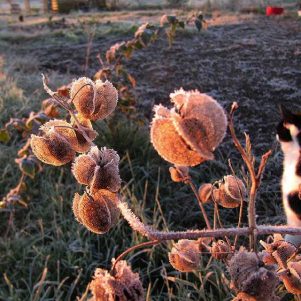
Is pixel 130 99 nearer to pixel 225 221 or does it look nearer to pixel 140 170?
pixel 140 170

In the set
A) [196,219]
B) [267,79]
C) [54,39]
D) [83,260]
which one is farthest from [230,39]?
[83,260]

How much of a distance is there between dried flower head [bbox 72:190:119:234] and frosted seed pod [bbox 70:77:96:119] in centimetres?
10

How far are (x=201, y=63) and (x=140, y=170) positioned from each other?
2.06 meters

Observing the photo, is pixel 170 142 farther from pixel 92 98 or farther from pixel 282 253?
pixel 282 253

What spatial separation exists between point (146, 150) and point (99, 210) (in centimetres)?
218

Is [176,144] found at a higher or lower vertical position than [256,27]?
higher

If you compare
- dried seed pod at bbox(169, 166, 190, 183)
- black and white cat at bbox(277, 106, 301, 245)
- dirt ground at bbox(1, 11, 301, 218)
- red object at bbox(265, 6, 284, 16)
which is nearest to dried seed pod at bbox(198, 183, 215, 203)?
dried seed pod at bbox(169, 166, 190, 183)

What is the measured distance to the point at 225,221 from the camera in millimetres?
2346

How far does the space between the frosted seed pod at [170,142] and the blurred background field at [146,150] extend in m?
1.01

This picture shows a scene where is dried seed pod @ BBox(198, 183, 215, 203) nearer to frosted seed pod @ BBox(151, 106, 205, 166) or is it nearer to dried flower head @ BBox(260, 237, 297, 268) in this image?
dried flower head @ BBox(260, 237, 297, 268)

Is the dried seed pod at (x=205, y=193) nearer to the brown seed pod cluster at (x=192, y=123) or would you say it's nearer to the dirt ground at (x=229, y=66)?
the brown seed pod cluster at (x=192, y=123)

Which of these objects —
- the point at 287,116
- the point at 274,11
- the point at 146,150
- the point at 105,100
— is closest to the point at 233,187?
the point at 105,100

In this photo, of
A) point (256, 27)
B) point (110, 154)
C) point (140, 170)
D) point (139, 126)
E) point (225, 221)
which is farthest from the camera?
point (256, 27)

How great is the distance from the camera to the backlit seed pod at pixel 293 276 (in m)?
0.63
